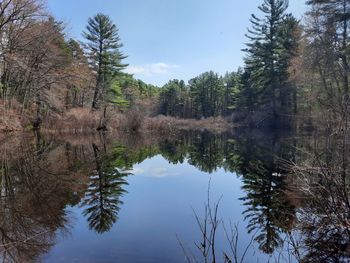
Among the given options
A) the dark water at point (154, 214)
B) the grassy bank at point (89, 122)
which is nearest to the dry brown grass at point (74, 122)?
the grassy bank at point (89, 122)

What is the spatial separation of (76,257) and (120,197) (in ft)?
11.5

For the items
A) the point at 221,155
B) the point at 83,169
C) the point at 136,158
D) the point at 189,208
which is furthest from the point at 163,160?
the point at 189,208

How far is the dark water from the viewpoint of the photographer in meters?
4.67

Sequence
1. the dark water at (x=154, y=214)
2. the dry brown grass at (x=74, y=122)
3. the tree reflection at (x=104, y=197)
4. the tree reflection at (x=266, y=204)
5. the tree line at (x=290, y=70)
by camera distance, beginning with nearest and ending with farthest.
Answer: the dark water at (x=154, y=214) < the tree reflection at (x=266, y=204) < the tree reflection at (x=104, y=197) < the tree line at (x=290, y=70) < the dry brown grass at (x=74, y=122)

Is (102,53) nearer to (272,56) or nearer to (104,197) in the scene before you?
(272,56)

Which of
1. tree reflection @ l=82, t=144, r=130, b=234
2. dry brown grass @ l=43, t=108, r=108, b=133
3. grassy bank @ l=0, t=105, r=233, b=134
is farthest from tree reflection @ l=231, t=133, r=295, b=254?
dry brown grass @ l=43, t=108, r=108, b=133

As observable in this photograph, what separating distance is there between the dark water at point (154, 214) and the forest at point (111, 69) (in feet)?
11.3

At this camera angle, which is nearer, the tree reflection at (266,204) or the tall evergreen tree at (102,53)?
the tree reflection at (266,204)

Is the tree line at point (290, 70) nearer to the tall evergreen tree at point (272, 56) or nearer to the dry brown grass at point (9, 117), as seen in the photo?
the tall evergreen tree at point (272, 56)

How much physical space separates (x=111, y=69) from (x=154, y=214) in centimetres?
3735

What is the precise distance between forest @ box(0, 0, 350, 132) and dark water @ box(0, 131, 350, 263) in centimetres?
344

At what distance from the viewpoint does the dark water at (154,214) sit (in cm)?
467

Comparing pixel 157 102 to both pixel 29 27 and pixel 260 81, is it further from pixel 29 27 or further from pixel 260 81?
pixel 29 27

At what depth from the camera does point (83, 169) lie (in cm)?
1144
